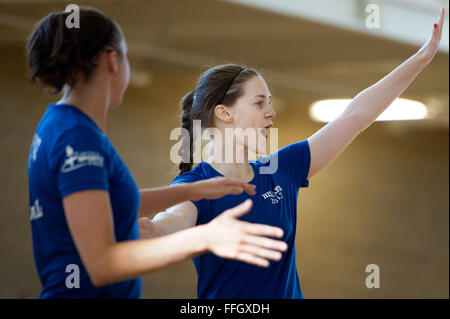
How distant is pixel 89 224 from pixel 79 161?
0.43 ft

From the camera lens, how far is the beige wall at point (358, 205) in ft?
27.2

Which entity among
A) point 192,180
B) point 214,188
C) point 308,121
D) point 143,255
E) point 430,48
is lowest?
point 143,255

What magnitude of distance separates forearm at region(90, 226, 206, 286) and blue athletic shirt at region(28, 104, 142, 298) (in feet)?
0.41

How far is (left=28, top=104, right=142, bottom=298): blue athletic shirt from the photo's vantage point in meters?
1.25

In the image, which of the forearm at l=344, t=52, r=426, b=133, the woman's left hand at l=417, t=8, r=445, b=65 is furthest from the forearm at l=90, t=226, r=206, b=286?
the woman's left hand at l=417, t=8, r=445, b=65

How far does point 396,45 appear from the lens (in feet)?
18.3

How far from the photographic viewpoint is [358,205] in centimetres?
944

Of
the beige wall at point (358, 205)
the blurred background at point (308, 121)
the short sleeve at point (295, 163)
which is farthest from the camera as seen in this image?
the beige wall at point (358, 205)

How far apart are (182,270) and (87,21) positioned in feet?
23.9

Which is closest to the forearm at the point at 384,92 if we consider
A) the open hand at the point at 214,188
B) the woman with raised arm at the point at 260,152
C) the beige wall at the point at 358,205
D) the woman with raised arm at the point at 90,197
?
the woman with raised arm at the point at 260,152

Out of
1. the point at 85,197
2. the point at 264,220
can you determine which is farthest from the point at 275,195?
the point at 85,197

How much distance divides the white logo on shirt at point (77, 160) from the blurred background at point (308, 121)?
146 inches

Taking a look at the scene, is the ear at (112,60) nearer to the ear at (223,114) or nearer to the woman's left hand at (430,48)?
the ear at (223,114)

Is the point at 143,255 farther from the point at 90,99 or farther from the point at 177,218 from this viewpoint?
the point at 177,218
